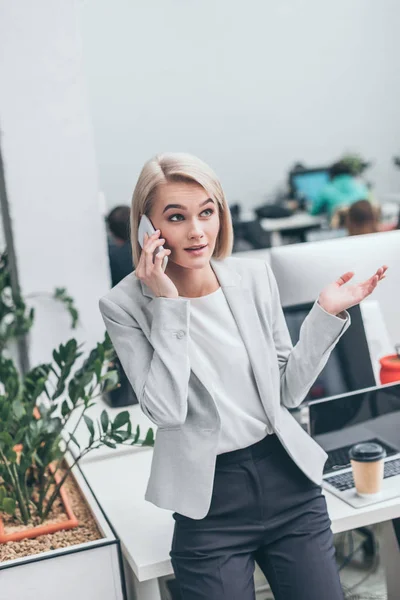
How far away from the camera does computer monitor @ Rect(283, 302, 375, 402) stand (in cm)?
219

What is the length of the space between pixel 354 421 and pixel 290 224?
5.22 metres

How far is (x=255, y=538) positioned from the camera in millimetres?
1590

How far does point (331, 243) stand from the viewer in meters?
2.55

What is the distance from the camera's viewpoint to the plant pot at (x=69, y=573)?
5.49 ft

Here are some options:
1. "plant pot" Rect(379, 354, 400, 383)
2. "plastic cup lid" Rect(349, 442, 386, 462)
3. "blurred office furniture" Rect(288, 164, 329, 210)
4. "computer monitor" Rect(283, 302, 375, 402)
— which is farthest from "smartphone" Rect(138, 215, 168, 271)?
"blurred office furniture" Rect(288, 164, 329, 210)

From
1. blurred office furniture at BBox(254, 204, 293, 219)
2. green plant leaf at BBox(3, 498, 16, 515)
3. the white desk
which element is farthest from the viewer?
blurred office furniture at BBox(254, 204, 293, 219)

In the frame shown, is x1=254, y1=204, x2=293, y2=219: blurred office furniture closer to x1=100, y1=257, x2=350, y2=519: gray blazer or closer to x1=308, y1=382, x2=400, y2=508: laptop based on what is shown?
x1=308, y1=382, x2=400, y2=508: laptop

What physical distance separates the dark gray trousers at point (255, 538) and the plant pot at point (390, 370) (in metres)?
0.61

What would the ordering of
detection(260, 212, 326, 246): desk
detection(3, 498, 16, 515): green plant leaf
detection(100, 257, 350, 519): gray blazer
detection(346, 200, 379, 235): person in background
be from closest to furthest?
1. detection(100, 257, 350, 519): gray blazer
2. detection(3, 498, 16, 515): green plant leaf
3. detection(346, 200, 379, 235): person in background
4. detection(260, 212, 326, 246): desk

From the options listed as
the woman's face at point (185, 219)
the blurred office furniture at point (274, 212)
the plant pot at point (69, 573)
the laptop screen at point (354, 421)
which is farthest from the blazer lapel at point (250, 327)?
the blurred office furniture at point (274, 212)

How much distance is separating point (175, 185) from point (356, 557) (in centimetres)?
180

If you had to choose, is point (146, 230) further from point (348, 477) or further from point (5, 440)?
point (348, 477)

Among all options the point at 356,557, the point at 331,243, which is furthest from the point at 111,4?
the point at 356,557

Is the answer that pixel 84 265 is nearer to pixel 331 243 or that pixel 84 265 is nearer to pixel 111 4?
pixel 331 243
